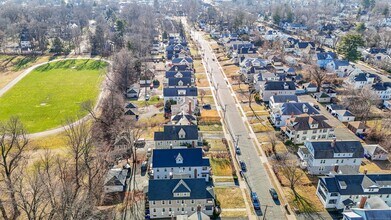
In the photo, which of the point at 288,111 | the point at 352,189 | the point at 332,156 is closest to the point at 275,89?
the point at 288,111

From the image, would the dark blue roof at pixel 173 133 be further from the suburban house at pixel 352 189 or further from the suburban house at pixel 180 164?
the suburban house at pixel 352 189

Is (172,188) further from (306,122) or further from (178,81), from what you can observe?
(178,81)

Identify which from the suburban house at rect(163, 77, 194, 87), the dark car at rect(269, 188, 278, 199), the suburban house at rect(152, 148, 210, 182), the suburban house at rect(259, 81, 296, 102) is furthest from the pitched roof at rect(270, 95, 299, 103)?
the suburban house at rect(152, 148, 210, 182)

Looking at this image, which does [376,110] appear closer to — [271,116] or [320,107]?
[320,107]

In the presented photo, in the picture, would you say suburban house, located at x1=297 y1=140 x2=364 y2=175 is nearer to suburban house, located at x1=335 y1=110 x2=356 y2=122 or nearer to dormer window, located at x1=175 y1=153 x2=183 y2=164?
suburban house, located at x1=335 y1=110 x2=356 y2=122

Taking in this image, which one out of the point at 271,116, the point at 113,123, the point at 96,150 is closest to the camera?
the point at 96,150

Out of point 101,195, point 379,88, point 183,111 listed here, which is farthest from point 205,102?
point 379,88
